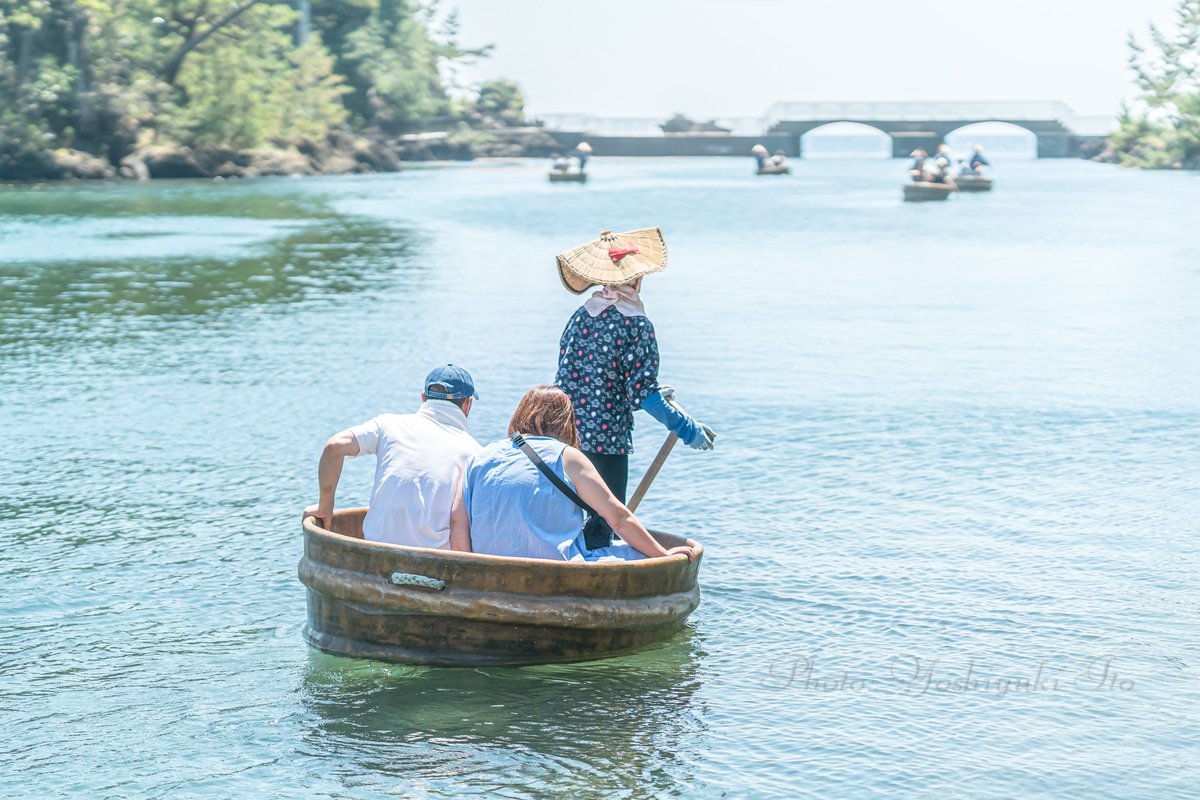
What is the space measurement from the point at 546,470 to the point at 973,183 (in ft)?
188

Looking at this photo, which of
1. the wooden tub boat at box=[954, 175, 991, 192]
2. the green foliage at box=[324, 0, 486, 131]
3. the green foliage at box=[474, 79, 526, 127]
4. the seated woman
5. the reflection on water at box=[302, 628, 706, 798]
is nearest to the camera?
the reflection on water at box=[302, 628, 706, 798]

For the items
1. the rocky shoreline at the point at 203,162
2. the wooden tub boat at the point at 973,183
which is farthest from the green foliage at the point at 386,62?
the wooden tub boat at the point at 973,183

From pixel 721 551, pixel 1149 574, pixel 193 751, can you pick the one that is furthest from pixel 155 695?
pixel 1149 574

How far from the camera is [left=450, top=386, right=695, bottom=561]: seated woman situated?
25.6ft

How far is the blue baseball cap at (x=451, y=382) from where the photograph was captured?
26.4ft

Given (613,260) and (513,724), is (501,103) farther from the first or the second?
(513,724)

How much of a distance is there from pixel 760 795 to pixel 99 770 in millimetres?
2829

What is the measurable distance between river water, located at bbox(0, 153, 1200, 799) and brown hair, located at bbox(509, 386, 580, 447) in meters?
1.21

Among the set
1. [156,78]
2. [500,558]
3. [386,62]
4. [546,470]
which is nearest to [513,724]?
[500,558]

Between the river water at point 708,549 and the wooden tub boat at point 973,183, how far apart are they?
116ft

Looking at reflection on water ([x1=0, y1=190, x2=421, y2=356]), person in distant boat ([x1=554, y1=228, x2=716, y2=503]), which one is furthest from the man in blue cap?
reflection on water ([x1=0, y1=190, x2=421, y2=356])

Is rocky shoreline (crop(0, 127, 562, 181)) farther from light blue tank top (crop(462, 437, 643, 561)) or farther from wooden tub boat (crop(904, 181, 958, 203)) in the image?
light blue tank top (crop(462, 437, 643, 561))

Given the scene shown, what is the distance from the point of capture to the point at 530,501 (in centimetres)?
785

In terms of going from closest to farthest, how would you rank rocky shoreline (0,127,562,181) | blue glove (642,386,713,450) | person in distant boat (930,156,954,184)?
blue glove (642,386,713,450), person in distant boat (930,156,954,184), rocky shoreline (0,127,562,181)
